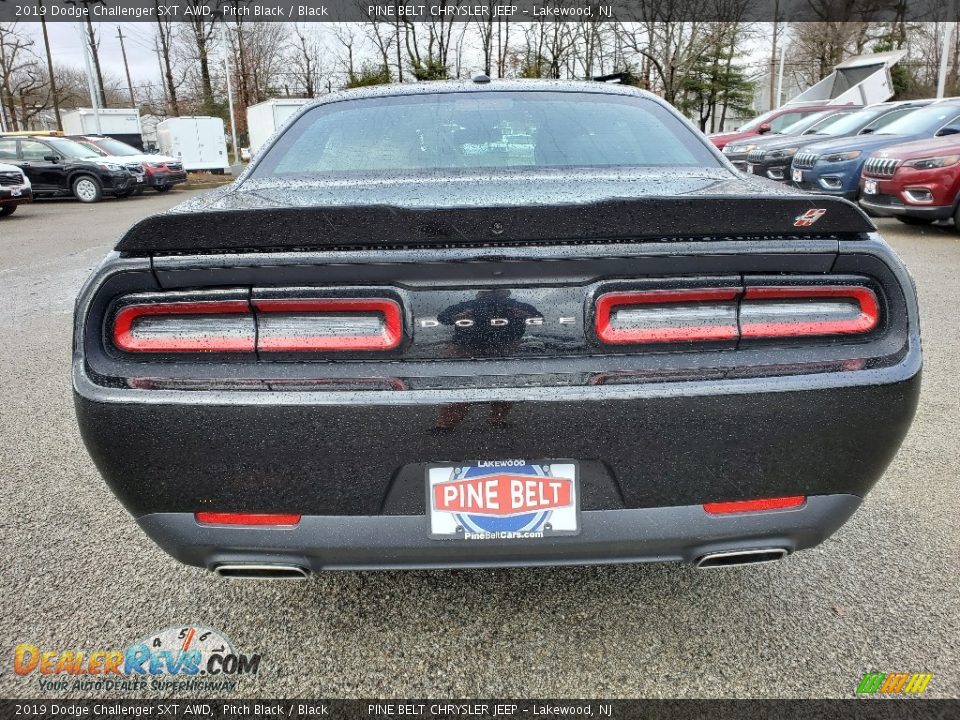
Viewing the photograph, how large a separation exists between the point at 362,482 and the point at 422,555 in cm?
22

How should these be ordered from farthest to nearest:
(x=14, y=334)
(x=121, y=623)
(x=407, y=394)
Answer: (x=14, y=334) < (x=121, y=623) < (x=407, y=394)

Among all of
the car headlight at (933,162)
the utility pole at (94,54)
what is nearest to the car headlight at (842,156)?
the car headlight at (933,162)

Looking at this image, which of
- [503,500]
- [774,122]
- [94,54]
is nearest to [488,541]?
[503,500]

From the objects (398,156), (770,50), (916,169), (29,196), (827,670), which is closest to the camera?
(827,670)

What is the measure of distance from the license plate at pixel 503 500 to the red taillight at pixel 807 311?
20.5 inches

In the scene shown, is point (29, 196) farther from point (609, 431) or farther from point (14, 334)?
point (609, 431)

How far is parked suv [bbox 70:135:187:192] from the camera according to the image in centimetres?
1758

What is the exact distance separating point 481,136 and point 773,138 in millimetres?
12712

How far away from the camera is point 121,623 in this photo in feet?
6.37

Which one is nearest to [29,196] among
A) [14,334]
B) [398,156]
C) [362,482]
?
[14,334]

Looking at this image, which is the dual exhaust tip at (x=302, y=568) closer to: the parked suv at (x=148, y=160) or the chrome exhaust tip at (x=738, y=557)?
the chrome exhaust tip at (x=738, y=557)

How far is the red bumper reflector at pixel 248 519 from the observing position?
4.96 feet

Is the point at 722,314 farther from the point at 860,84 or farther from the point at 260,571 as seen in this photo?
the point at 860,84

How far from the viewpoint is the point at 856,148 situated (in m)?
9.57
